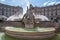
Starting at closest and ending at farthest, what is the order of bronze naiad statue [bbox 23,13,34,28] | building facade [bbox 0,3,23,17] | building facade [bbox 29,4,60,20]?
bronze naiad statue [bbox 23,13,34,28] → building facade [bbox 29,4,60,20] → building facade [bbox 0,3,23,17]

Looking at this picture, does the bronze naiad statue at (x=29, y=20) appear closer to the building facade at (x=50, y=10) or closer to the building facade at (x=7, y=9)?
the building facade at (x=50, y=10)

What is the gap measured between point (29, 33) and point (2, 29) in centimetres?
525

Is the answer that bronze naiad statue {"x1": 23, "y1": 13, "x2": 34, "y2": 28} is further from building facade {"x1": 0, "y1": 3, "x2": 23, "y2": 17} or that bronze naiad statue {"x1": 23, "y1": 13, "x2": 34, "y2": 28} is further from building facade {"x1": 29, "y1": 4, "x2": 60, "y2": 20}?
building facade {"x1": 0, "y1": 3, "x2": 23, "y2": 17}

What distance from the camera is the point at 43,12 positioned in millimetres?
33375

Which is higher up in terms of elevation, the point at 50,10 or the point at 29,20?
the point at 50,10

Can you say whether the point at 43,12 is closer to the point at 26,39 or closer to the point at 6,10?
the point at 6,10

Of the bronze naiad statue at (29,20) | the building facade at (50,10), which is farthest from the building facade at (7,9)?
the bronze naiad statue at (29,20)

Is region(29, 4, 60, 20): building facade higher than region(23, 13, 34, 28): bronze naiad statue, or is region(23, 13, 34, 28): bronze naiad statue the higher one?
region(29, 4, 60, 20): building facade

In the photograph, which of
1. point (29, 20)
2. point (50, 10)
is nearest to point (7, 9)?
point (50, 10)

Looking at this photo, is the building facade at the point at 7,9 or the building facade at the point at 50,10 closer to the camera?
the building facade at the point at 50,10

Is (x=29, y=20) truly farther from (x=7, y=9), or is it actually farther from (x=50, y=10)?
(x=7, y=9)

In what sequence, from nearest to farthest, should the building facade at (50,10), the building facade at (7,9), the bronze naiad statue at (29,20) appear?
the bronze naiad statue at (29,20) < the building facade at (50,10) < the building facade at (7,9)

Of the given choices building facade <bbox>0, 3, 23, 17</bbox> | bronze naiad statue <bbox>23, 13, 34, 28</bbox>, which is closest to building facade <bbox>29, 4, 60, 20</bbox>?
building facade <bbox>0, 3, 23, 17</bbox>

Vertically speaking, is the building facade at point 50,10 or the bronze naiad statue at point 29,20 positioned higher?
the building facade at point 50,10
